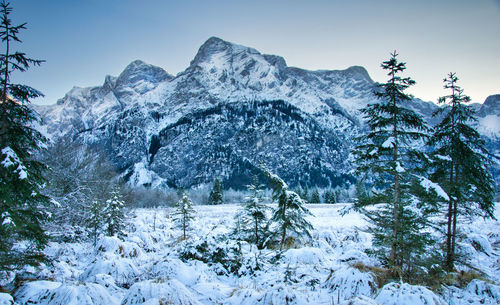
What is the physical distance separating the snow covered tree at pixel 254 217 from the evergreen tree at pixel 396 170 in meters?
5.45

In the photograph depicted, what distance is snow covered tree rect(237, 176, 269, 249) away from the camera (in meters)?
13.0

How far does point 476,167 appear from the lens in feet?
39.5

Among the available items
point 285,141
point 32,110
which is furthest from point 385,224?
point 285,141

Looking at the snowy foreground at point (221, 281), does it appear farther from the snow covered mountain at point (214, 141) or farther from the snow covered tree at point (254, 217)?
the snow covered mountain at point (214, 141)

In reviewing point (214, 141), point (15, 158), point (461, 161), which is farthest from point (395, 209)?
point (214, 141)

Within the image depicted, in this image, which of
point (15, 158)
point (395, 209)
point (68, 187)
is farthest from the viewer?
point (68, 187)

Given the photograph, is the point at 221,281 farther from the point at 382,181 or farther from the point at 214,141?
the point at 214,141

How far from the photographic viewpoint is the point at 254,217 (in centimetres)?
1298

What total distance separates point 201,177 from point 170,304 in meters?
159

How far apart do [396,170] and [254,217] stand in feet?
24.4

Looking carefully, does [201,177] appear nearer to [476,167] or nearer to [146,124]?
[146,124]

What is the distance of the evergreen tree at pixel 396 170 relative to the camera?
8.13 metres

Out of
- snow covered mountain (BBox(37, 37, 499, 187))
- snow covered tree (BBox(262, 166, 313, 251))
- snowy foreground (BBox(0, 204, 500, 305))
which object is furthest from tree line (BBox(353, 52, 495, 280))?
snow covered mountain (BBox(37, 37, 499, 187))

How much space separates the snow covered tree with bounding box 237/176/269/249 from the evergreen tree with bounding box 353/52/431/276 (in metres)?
5.45
